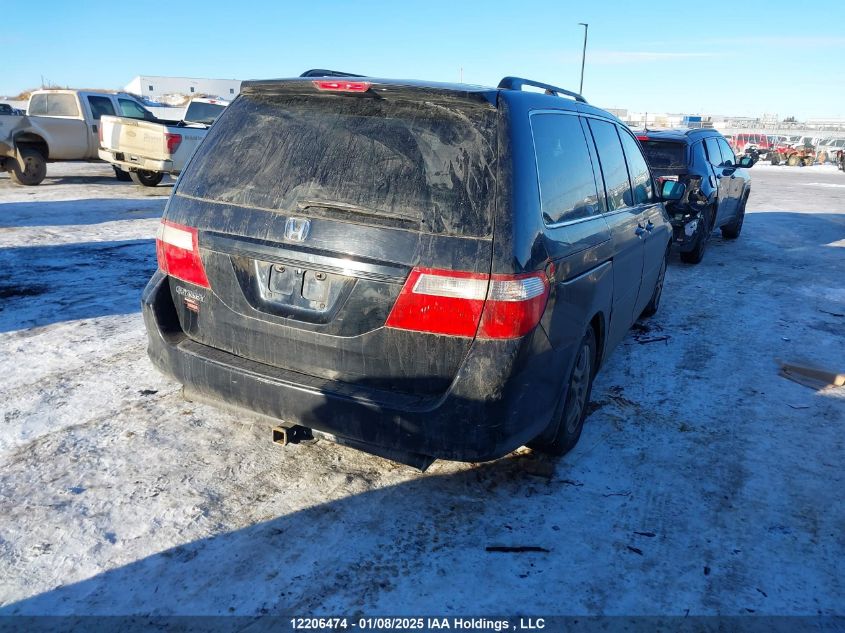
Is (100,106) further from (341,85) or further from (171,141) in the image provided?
(341,85)

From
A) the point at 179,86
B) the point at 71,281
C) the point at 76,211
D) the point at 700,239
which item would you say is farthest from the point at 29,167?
the point at 179,86

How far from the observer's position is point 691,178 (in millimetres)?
9195

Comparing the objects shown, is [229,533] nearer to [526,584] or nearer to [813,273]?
[526,584]

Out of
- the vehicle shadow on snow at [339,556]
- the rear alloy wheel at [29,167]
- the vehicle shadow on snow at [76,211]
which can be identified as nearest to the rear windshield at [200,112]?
the rear alloy wheel at [29,167]

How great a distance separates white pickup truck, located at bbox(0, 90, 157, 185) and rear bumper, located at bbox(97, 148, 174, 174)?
3.40 feet

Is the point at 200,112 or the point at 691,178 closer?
the point at 691,178

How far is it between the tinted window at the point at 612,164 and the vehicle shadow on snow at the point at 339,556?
1.93 m

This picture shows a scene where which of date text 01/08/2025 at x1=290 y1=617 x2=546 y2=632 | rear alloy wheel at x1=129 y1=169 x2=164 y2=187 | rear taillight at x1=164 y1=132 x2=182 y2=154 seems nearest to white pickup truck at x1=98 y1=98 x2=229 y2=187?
rear taillight at x1=164 y1=132 x2=182 y2=154

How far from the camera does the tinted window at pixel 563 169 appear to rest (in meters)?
3.13

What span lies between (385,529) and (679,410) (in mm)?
2460

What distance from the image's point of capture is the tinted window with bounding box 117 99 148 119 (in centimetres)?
1555

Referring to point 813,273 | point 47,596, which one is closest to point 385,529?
point 47,596

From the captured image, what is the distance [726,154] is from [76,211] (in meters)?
11.3

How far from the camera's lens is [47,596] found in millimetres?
2527
